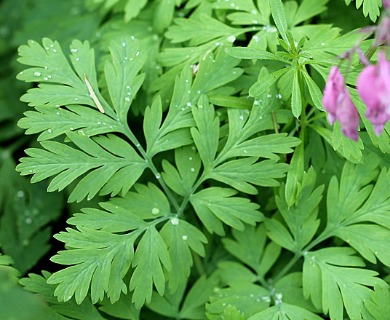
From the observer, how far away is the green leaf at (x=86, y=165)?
1.87 m

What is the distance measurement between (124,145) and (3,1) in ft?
6.21

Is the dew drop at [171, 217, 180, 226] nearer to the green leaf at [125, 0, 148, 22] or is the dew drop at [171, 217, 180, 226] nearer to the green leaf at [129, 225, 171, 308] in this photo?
the green leaf at [129, 225, 171, 308]

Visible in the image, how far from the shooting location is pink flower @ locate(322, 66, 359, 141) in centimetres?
129

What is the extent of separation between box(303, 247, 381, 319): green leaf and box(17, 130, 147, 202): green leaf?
74 centimetres

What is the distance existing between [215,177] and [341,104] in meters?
0.76

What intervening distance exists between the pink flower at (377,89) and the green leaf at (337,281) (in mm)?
808

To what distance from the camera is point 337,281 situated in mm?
1881

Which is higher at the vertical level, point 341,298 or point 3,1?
point 3,1

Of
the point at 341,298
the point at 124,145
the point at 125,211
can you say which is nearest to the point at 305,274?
the point at 341,298

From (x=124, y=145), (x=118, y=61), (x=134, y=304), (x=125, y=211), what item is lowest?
(x=134, y=304)

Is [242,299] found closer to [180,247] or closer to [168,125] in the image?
[180,247]

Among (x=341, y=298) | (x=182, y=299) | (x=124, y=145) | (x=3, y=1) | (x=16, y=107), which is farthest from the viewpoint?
(x=3, y=1)

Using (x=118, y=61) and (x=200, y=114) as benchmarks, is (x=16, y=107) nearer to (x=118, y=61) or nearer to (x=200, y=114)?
(x=118, y=61)

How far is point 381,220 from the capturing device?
1915 mm
